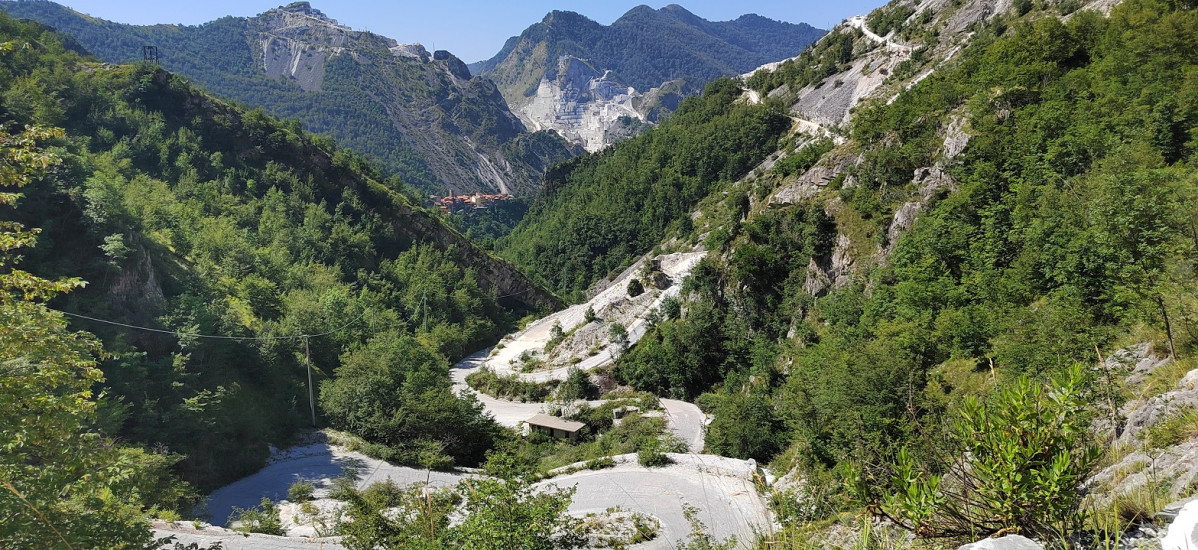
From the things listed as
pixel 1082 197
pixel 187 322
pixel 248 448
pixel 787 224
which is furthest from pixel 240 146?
pixel 1082 197

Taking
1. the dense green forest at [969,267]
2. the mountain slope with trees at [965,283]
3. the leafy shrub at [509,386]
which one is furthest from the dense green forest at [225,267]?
the dense green forest at [969,267]

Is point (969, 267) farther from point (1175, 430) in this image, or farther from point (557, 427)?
point (557, 427)

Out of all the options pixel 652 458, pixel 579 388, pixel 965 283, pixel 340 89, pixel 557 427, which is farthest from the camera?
pixel 340 89

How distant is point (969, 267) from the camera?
18688 millimetres

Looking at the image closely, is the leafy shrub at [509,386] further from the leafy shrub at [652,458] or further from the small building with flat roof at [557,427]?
the leafy shrub at [652,458]

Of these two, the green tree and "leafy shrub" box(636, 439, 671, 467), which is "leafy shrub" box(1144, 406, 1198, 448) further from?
"leafy shrub" box(636, 439, 671, 467)

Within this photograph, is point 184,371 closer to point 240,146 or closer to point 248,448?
point 248,448

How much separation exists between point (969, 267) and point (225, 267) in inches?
1724

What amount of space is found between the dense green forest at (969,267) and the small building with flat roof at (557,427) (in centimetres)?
711

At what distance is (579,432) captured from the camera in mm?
29297

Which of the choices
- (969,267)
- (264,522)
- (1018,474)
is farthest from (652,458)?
(1018,474)

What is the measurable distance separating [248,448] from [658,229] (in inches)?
1938

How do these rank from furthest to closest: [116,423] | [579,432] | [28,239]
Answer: [579,432]
[116,423]
[28,239]

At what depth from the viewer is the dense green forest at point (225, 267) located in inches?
957
